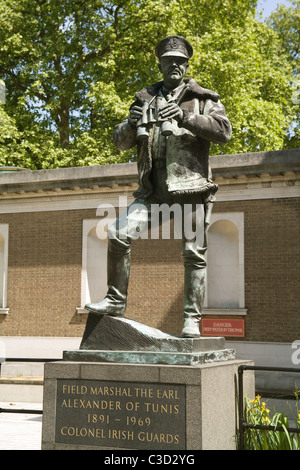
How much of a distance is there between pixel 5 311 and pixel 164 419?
50.7 feet

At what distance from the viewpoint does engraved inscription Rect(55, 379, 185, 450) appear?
554 centimetres

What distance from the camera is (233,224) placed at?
58.6 ft

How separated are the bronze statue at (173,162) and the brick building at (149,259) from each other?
34.7 ft

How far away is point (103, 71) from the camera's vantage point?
2894cm

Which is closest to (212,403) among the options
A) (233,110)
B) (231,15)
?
(233,110)

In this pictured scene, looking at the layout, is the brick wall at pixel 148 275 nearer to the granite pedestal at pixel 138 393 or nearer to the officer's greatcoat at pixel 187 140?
the officer's greatcoat at pixel 187 140

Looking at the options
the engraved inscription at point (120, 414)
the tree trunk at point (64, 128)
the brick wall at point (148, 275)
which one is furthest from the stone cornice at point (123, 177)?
the engraved inscription at point (120, 414)

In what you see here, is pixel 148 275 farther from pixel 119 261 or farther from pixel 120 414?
pixel 120 414

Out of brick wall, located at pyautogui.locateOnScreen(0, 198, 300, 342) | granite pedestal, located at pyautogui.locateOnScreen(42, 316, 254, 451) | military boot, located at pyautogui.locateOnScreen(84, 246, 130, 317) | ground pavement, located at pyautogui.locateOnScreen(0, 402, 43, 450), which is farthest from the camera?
brick wall, located at pyautogui.locateOnScreen(0, 198, 300, 342)

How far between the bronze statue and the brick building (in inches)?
417

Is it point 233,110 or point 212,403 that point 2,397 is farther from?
point 233,110

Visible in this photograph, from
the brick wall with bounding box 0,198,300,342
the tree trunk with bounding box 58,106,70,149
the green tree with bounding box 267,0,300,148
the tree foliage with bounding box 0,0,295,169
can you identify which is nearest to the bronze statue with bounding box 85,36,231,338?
the brick wall with bounding box 0,198,300,342

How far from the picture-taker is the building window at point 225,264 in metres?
17.6

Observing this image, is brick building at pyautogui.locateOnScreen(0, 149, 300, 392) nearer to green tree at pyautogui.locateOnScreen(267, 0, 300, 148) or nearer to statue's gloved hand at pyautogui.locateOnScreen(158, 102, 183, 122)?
statue's gloved hand at pyautogui.locateOnScreen(158, 102, 183, 122)
